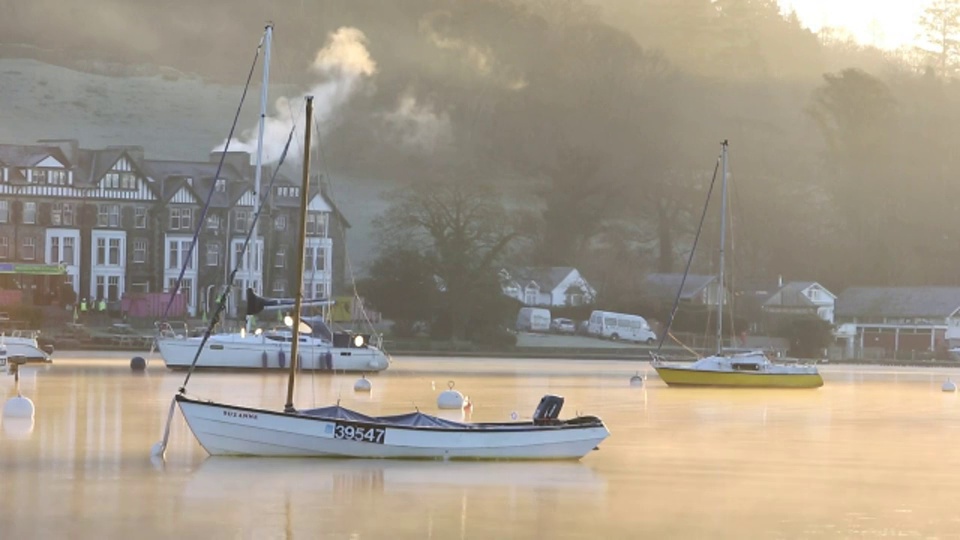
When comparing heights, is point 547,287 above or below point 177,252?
below

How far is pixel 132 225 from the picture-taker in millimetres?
99125

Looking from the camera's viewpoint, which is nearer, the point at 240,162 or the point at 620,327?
the point at 240,162

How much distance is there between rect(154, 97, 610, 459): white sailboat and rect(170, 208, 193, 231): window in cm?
7478

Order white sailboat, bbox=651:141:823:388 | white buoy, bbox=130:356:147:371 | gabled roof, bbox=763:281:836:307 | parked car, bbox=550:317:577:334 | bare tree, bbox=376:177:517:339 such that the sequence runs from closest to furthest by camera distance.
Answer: white sailboat, bbox=651:141:823:388 → white buoy, bbox=130:356:147:371 → bare tree, bbox=376:177:517:339 → parked car, bbox=550:317:577:334 → gabled roof, bbox=763:281:836:307

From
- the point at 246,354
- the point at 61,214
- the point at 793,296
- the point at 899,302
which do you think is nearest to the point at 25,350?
the point at 246,354

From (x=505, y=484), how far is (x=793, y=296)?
96776mm

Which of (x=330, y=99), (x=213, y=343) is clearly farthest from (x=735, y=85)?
(x=213, y=343)

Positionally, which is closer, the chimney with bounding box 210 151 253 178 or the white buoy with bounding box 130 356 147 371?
the white buoy with bounding box 130 356 147 371

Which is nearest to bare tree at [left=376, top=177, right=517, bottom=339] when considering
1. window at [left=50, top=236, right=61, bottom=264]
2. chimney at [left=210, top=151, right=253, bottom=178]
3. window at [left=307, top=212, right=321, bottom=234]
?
window at [left=307, top=212, right=321, bottom=234]

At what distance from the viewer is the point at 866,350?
106875 mm

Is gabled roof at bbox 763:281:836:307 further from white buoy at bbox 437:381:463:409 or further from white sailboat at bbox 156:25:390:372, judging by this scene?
white buoy at bbox 437:381:463:409

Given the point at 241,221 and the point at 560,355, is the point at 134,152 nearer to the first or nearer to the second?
the point at 241,221

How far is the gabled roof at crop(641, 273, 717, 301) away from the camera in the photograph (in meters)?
114

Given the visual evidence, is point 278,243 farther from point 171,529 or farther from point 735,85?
point 171,529
